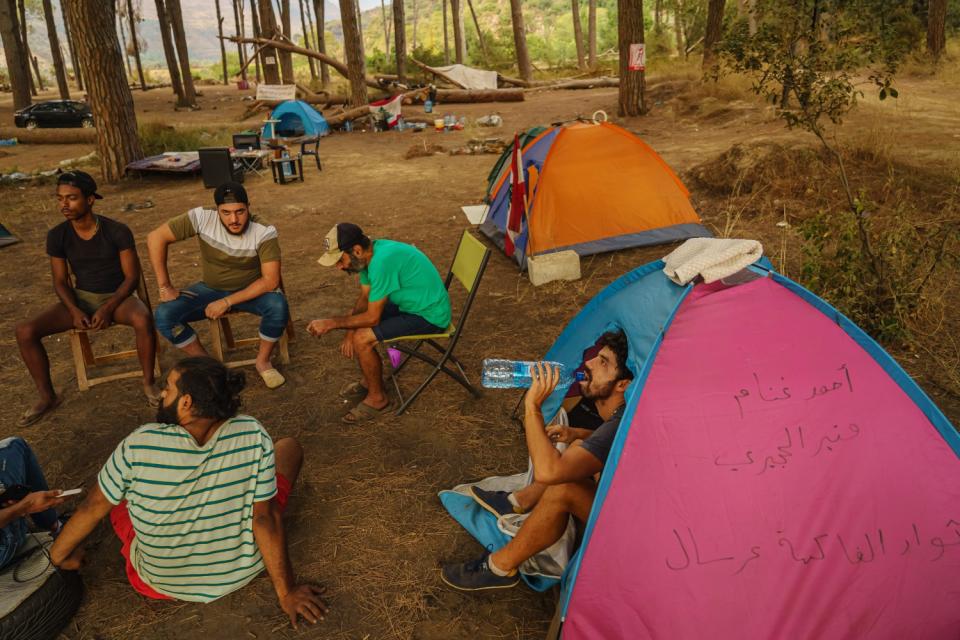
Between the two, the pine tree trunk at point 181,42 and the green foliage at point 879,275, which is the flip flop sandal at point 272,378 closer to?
the green foliage at point 879,275

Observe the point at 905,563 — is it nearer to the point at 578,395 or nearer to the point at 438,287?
the point at 578,395

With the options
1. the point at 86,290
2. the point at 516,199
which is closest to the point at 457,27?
the point at 516,199

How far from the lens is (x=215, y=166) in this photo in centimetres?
1054

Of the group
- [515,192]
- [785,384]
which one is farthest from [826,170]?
[785,384]

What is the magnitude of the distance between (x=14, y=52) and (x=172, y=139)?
8589 millimetres

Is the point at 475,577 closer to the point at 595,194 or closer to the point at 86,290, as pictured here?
the point at 86,290

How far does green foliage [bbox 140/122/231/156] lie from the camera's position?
13.1m

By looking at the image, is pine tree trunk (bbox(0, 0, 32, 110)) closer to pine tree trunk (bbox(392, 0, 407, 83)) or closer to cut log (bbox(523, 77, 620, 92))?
pine tree trunk (bbox(392, 0, 407, 83))

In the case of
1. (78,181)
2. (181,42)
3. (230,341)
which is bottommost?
(230,341)

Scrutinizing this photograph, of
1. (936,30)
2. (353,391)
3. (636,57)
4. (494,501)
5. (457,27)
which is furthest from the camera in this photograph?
(457,27)

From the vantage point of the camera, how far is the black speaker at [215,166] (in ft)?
34.2

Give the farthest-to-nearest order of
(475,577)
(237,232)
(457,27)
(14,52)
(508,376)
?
(457,27) → (14,52) → (237,232) → (508,376) → (475,577)

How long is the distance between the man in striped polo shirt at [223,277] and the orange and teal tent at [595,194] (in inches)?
108

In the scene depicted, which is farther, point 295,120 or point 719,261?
point 295,120
